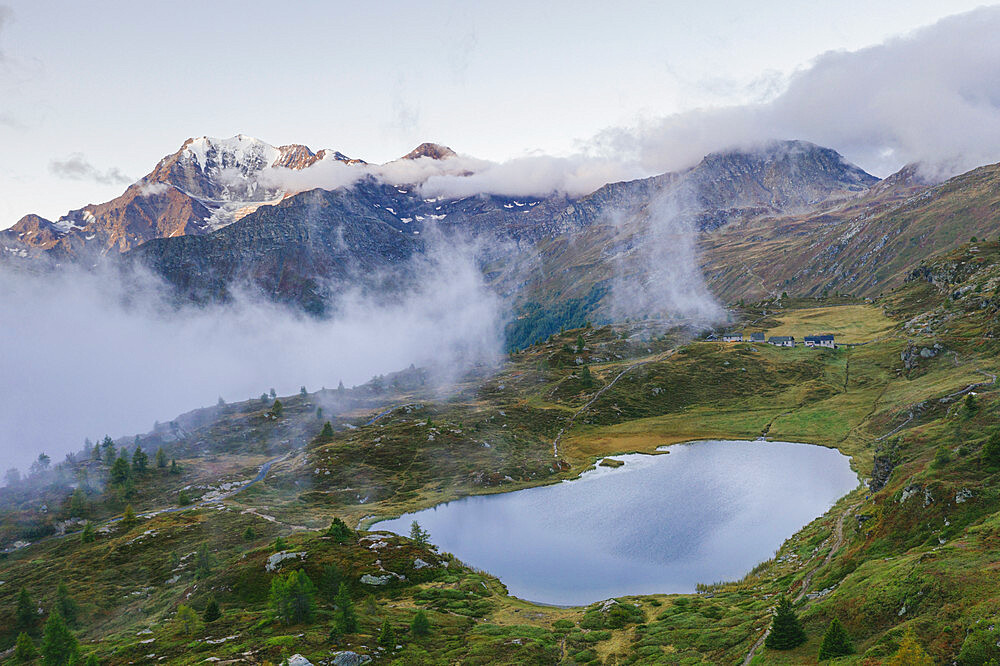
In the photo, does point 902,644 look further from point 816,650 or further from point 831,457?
point 831,457

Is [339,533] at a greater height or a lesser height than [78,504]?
lesser

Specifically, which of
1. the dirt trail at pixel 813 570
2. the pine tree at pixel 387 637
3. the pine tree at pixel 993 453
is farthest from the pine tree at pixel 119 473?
the pine tree at pixel 993 453

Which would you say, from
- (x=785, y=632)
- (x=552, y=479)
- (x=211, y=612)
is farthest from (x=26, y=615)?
(x=785, y=632)

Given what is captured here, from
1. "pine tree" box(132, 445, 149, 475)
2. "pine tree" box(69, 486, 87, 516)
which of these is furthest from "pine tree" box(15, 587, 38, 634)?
"pine tree" box(132, 445, 149, 475)

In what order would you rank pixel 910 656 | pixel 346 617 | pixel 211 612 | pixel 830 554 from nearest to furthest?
pixel 910 656
pixel 346 617
pixel 830 554
pixel 211 612

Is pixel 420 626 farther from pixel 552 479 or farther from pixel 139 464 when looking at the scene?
pixel 139 464

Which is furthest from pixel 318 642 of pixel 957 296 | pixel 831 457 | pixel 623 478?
pixel 957 296
